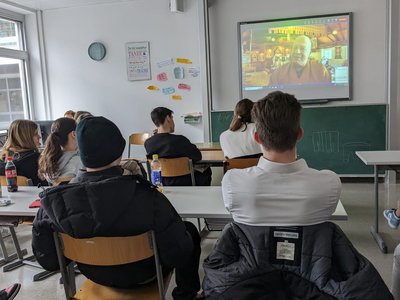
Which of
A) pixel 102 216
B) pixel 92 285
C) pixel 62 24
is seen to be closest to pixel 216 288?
pixel 102 216

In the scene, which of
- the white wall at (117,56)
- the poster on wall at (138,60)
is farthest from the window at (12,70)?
the poster on wall at (138,60)

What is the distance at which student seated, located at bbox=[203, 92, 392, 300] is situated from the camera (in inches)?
48.9

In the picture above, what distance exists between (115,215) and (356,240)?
256 centimetres

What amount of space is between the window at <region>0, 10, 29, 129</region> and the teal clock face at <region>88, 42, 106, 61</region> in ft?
3.74

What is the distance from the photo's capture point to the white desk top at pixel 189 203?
1.97m

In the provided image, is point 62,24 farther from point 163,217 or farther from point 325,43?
point 163,217

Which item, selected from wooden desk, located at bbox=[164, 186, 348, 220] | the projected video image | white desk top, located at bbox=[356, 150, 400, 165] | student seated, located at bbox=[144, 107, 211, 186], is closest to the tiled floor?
white desk top, located at bbox=[356, 150, 400, 165]

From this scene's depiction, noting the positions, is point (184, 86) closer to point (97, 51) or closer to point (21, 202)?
point (97, 51)

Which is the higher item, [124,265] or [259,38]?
[259,38]

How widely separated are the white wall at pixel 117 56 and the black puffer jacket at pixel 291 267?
187 inches

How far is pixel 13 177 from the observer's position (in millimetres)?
2770

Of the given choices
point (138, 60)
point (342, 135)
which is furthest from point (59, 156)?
point (342, 135)

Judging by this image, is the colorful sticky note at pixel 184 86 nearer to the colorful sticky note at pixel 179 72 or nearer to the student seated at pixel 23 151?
the colorful sticky note at pixel 179 72

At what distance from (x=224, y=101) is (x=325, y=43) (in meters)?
1.58
